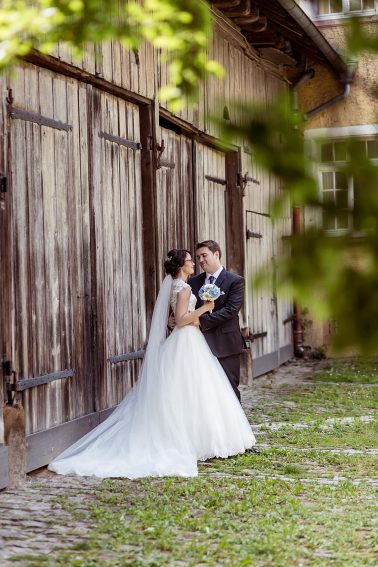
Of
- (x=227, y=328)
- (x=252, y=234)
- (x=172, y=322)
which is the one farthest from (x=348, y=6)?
(x=252, y=234)

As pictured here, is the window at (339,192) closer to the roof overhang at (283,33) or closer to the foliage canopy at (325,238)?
the foliage canopy at (325,238)

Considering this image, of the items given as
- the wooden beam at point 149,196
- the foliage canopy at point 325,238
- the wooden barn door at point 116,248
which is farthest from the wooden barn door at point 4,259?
the foliage canopy at point 325,238

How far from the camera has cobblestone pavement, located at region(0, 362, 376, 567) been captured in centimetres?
493

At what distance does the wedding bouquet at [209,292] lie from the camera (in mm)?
7951

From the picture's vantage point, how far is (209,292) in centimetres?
796

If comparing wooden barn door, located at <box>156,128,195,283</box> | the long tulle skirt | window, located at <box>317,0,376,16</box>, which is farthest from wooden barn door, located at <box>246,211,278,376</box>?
window, located at <box>317,0,376,16</box>

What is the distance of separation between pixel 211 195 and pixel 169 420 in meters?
4.99

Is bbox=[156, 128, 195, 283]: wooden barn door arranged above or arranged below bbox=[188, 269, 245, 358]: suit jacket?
above

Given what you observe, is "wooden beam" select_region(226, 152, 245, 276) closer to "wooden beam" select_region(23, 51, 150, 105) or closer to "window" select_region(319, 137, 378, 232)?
"wooden beam" select_region(23, 51, 150, 105)

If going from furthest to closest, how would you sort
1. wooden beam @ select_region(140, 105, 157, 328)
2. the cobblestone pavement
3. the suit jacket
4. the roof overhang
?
the roof overhang, wooden beam @ select_region(140, 105, 157, 328), the suit jacket, the cobblestone pavement

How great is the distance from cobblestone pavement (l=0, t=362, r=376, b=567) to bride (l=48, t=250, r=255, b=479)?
0.97ft

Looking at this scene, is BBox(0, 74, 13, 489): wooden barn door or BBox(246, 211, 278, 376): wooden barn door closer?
BBox(0, 74, 13, 489): wooden barn door

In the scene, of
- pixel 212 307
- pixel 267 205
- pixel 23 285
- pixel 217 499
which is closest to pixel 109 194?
pixel 212 307

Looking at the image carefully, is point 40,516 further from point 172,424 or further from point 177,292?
point 177,292
